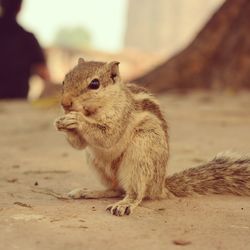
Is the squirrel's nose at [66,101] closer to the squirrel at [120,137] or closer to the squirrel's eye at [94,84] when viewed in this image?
the squirrel at [120,137]

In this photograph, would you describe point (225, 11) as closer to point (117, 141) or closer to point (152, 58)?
point (117, 141)

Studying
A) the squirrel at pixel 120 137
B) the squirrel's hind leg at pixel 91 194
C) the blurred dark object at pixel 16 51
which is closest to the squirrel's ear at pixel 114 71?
the squirrel at pixel 120 137

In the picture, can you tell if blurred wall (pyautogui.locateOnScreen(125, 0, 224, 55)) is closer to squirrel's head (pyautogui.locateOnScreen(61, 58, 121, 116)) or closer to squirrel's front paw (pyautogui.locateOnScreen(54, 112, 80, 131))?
squirrel's head (pyautogui.locateOnScreen(61, 58, 121, 116))

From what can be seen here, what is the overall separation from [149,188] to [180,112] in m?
4.90

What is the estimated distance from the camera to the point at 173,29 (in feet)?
238

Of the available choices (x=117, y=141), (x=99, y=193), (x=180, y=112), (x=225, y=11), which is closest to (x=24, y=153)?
(x=99, y=193)

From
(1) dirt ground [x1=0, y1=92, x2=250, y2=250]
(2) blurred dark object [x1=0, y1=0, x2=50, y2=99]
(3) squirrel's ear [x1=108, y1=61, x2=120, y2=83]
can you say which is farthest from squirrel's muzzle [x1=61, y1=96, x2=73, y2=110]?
(2) blurred dark object [x1=0, y1=0, x2=50, y2=99]

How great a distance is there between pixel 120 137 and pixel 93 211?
0.46m

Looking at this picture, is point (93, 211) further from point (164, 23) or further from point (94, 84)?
point (164, 23)

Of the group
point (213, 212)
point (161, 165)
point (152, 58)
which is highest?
point (152, 58)

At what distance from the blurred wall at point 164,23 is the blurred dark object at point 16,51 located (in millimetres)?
60720

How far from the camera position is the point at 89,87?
11.3ft

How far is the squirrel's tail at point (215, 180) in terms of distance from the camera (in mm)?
3791

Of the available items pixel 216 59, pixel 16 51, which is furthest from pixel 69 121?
pixel 216 59
